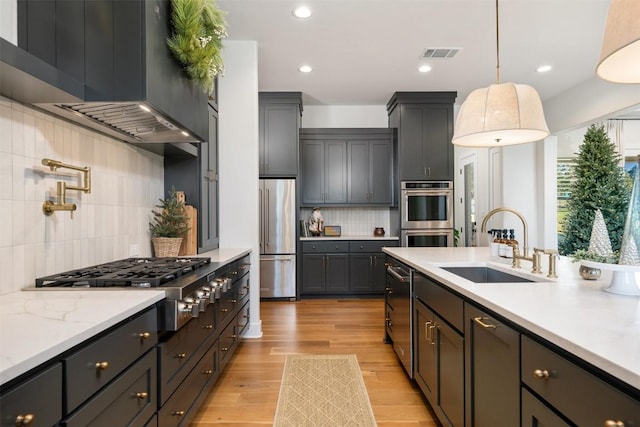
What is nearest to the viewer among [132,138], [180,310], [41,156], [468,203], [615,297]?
[615,297]

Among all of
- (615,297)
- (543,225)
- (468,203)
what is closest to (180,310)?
(615,297)

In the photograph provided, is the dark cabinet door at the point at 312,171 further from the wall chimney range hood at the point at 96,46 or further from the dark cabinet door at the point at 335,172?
the wall chimney range hood at the point at 96,46

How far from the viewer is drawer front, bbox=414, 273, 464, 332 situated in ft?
5.16

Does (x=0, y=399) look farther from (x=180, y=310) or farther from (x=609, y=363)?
→ (x=609, y=363)

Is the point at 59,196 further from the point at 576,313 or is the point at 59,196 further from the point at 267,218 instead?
the point at 267,218

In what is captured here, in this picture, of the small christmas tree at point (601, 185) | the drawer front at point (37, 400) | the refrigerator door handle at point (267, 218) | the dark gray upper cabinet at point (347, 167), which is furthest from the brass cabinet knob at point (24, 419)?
the small christmas tree at point (601, 185)

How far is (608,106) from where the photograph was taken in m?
4.29

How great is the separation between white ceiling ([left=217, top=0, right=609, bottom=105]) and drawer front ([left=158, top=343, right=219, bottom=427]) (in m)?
2.76

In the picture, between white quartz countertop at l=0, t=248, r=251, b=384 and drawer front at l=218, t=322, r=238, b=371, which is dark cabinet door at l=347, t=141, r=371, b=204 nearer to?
drawer front at l=218, t=322, r=238, b=371

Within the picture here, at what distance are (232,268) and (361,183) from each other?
3.06 meters

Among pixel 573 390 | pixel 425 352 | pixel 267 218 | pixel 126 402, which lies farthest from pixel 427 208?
pixel 126 402

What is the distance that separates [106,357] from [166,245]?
5.56 ft

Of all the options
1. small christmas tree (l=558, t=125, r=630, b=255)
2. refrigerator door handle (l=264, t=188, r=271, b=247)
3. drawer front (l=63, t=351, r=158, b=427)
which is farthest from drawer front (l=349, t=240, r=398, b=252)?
drawer front (l=63, t=351, r=158, b=427)

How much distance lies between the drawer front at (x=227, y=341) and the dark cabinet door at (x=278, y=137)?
2.68m
